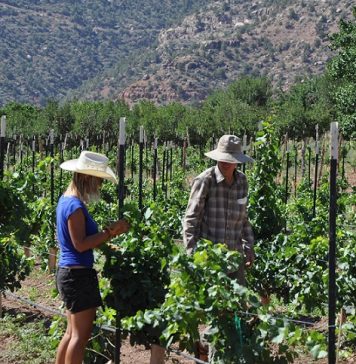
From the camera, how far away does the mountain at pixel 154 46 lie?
367 feet

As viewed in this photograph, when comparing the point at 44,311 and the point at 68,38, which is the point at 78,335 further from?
the point at 68,38

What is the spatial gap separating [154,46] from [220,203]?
464 ft

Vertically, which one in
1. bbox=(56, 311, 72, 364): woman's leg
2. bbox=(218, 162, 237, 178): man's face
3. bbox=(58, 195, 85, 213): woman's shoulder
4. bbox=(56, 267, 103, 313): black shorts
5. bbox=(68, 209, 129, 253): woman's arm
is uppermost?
bbox=(218, 162, 237, 178): man's face

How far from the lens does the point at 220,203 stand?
5.34 meters

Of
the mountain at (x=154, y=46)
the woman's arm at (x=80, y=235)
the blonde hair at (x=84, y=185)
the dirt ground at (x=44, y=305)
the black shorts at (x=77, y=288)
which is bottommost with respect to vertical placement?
the dirt ground at (x=44, y=305)

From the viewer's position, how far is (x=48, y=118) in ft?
151

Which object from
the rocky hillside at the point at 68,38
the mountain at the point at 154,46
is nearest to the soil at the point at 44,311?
the mountain at the point at 154,46

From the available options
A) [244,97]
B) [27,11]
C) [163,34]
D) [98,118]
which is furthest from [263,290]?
[27,11]

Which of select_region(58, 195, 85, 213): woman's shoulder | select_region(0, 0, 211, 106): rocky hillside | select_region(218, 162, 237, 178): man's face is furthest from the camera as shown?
select_region(0, 0, 211, 106): rocky hillside

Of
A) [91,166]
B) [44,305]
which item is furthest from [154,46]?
[91,166]

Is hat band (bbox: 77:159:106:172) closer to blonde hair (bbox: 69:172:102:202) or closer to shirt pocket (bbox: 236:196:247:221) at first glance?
blonde hair (bbox: 69:172:102:202)

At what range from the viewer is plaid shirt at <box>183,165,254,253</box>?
5.27 metres

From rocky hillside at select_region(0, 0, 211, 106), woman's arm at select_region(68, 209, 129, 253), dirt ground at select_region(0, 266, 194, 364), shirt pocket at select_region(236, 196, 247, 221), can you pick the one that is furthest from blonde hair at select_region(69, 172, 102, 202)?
rocky hillside at select_region(0, 0, 211, 106)

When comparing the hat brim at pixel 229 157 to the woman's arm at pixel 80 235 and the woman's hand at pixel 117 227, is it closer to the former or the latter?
the woman's hand at pixel 117 227
